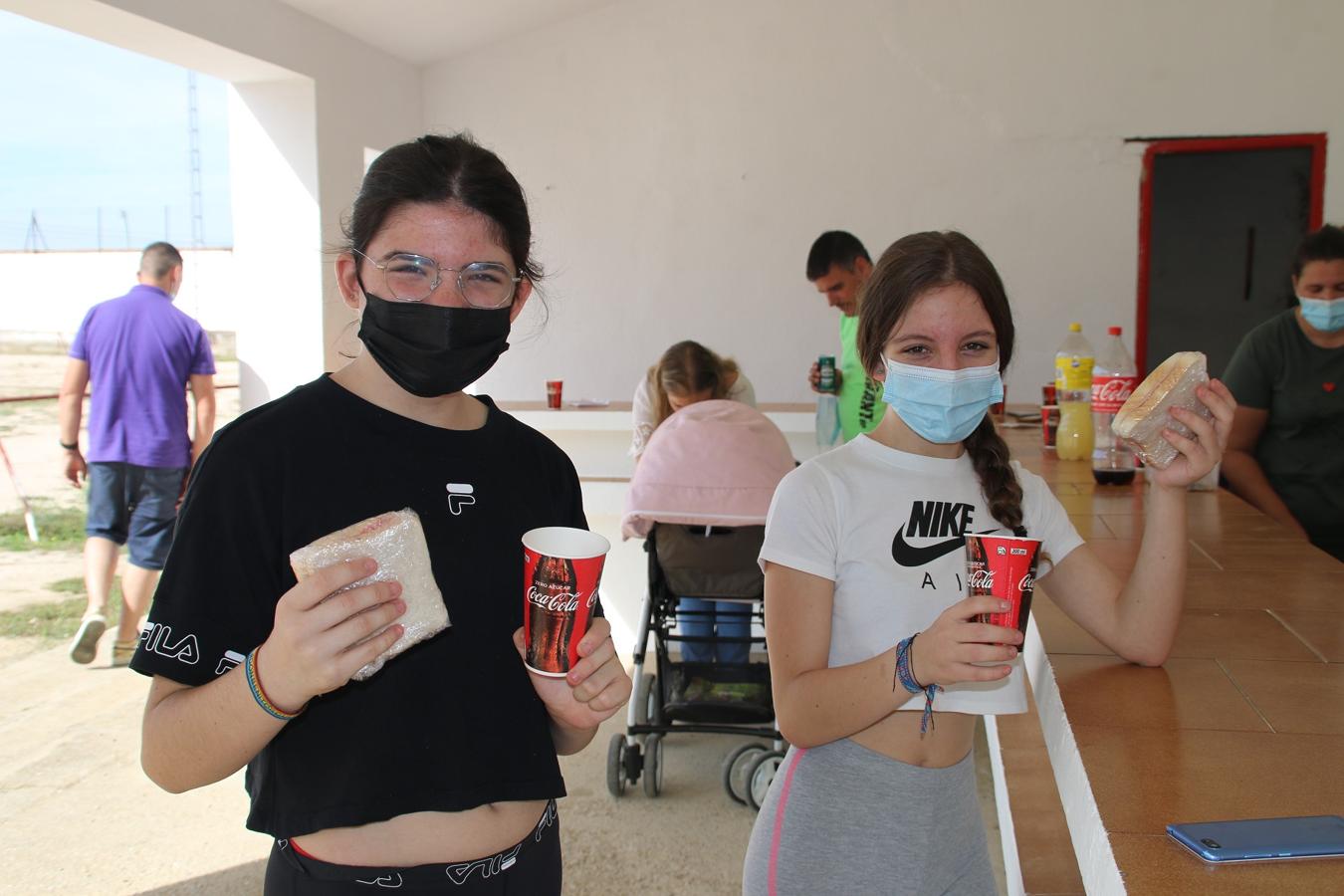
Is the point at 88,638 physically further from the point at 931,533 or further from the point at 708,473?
the point at 931,533

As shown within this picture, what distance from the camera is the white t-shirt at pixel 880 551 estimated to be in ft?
4.74

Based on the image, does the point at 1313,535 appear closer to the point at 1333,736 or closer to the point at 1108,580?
the point at 1108,580

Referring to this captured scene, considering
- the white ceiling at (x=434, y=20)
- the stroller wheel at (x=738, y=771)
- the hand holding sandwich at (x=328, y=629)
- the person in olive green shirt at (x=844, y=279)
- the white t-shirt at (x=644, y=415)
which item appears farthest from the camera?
the white ceiling at (x=434, y=20)

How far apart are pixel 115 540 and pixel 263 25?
2.72 metres

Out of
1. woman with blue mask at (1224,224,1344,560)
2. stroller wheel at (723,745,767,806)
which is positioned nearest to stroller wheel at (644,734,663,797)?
stroller wheel at (723,745,767,806)

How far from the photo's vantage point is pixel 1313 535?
3.01m

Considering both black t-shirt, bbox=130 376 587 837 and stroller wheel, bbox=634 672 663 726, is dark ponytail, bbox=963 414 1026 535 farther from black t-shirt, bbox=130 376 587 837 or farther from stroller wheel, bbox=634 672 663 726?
stroller wheel, bbox=634 672 663 726

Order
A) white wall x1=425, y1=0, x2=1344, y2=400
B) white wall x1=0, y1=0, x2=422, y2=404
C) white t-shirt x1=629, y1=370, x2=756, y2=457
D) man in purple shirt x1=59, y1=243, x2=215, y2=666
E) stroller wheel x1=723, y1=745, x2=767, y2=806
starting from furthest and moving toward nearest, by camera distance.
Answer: white wall x1=425, y1=0, x2=1344, y2=400 → white wall x1=0, y1=0, x2=422, y2=404 → man in purple shirt x1=59, y1=243, x2=215, y2=666 → white t-shirt x1=629, y1=370, x2=756, y2=457 → stroller wheel x1=723, y1=745, x2=767, y2=806

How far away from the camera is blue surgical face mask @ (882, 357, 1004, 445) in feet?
4.95

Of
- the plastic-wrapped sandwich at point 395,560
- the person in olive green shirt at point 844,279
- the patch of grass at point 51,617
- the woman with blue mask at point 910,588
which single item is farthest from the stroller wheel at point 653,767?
the patch of grass at point 51,617

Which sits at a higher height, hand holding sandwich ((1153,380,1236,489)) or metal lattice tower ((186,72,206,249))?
metal lattice tower ((186,72,206,249))

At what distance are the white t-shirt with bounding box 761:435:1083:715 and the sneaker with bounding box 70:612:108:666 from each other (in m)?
4.51

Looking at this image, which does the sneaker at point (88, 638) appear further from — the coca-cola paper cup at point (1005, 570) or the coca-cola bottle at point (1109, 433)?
the coca-cola paper cup at point (1005, 570)

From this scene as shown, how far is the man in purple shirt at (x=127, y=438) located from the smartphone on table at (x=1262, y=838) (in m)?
4.87
